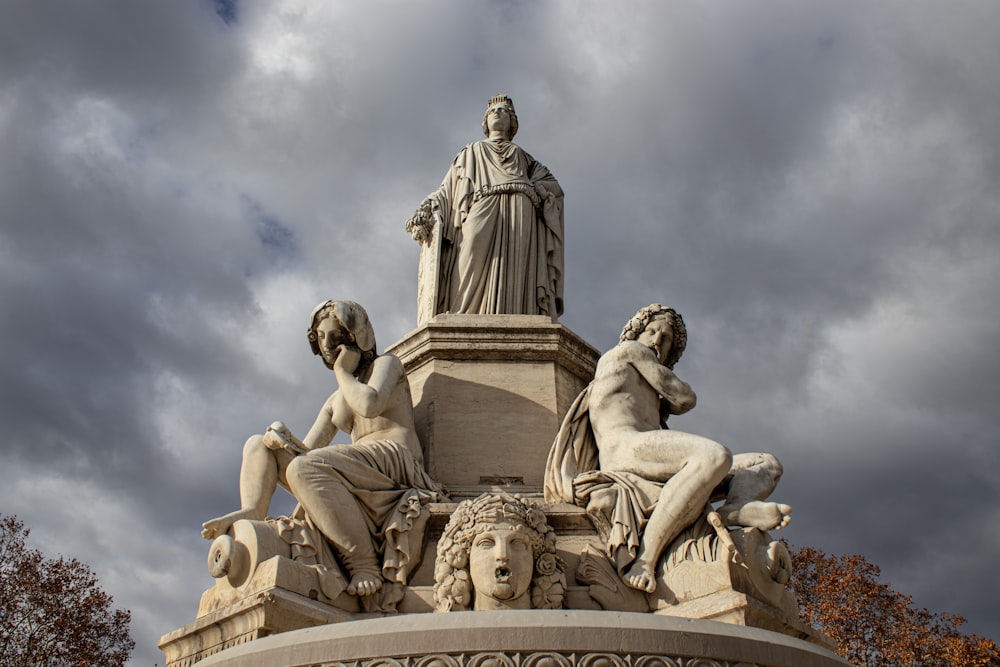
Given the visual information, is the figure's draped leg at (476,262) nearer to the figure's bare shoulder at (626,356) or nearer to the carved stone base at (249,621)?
the figure's bare shoulder at (626,356)

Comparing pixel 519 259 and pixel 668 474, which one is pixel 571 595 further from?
pixel 519 259

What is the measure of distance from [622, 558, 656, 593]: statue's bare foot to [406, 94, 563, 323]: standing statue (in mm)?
3489

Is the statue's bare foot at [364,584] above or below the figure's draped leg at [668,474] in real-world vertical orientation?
below

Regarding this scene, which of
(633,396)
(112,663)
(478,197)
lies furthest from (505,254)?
(112,663)

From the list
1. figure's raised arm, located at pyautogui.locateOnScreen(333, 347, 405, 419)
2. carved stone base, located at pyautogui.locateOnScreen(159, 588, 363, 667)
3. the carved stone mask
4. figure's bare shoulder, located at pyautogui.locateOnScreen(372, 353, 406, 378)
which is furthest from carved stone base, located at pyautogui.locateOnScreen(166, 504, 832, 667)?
figure's bare shoulder, located at pyautogui.locateOnScreen(372, 353, 406, 378)

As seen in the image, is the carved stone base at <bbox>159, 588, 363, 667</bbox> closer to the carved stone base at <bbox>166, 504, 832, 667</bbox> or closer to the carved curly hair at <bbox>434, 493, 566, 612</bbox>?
the carved stone base at <bbox>166, 504, 832, 667</bbox>

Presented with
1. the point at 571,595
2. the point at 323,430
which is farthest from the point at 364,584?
the point at 323,430

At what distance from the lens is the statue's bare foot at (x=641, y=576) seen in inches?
273

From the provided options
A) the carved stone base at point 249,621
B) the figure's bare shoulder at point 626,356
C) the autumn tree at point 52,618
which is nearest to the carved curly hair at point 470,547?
the carved stone base at point 249,621

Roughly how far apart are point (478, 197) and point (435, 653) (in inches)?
255

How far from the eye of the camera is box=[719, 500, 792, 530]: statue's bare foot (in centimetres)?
719

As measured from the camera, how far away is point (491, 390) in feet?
29.5

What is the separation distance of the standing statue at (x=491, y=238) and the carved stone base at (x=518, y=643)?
5301 millimetres

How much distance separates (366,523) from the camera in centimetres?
725
